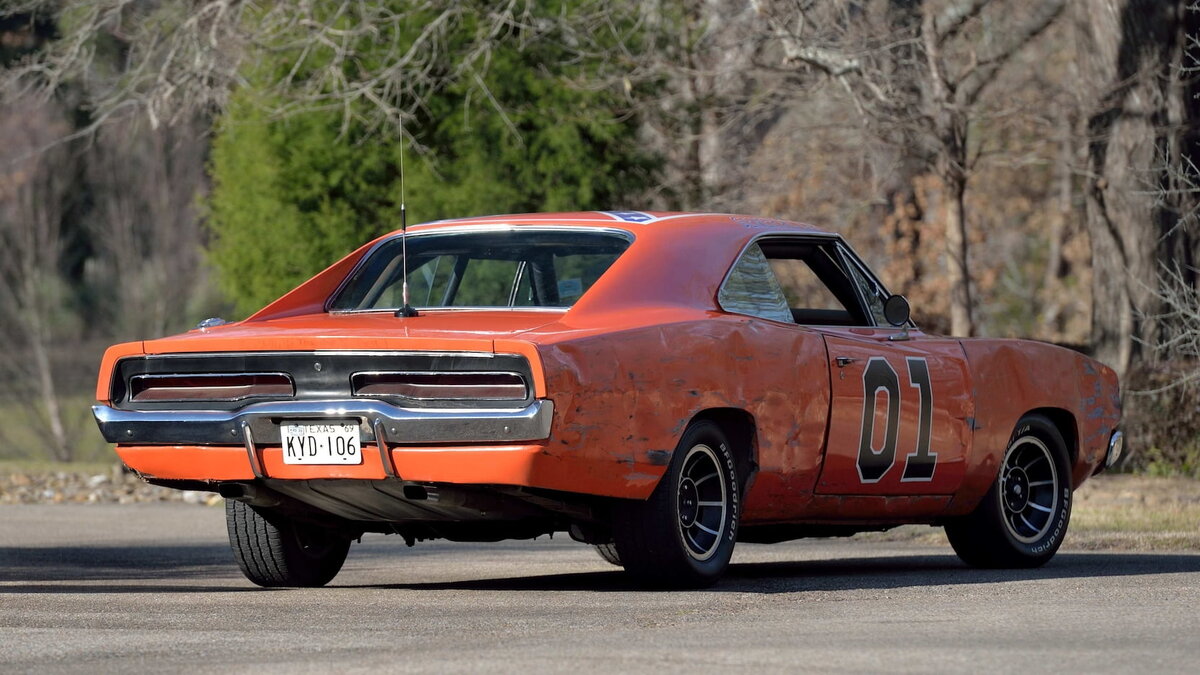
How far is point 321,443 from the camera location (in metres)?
7.25

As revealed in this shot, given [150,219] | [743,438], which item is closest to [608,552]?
[743,438]

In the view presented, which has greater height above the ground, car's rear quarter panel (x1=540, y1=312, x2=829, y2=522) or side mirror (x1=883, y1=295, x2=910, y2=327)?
side mirror (x1=883, y1=295, x2=910, y2=327)

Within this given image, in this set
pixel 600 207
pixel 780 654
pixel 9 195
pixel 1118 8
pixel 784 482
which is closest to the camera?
pixel 780 654

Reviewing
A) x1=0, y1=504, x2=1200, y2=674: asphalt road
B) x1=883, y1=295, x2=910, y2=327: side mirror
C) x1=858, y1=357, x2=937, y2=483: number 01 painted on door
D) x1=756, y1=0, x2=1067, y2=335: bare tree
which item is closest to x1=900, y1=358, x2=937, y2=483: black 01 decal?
x1=858, y1=357, x2=937, y2=483: number 01 painted on door

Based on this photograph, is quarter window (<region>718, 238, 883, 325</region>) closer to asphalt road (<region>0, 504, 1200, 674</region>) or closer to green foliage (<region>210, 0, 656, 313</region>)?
asphalt road (<region>0, 504, 1200, 674</region>)

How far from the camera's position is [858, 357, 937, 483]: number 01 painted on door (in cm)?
860

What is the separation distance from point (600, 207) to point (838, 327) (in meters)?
11.8

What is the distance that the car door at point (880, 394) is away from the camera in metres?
8.50

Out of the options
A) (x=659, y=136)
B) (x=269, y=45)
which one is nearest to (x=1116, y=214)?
(x=659, y=136)

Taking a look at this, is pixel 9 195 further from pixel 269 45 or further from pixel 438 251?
pixel 438 251

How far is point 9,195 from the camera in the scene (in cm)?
3534

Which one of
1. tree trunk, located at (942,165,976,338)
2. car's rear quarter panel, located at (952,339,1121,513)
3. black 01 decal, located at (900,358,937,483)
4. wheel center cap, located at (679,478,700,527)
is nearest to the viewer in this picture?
wheel center cap, located at (679,478,700,527)

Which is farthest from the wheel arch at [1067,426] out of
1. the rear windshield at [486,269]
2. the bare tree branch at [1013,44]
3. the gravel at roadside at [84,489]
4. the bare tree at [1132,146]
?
the gravel at roadside at [84,489]

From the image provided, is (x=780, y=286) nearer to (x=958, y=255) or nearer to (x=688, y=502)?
(x=688, y=502)
